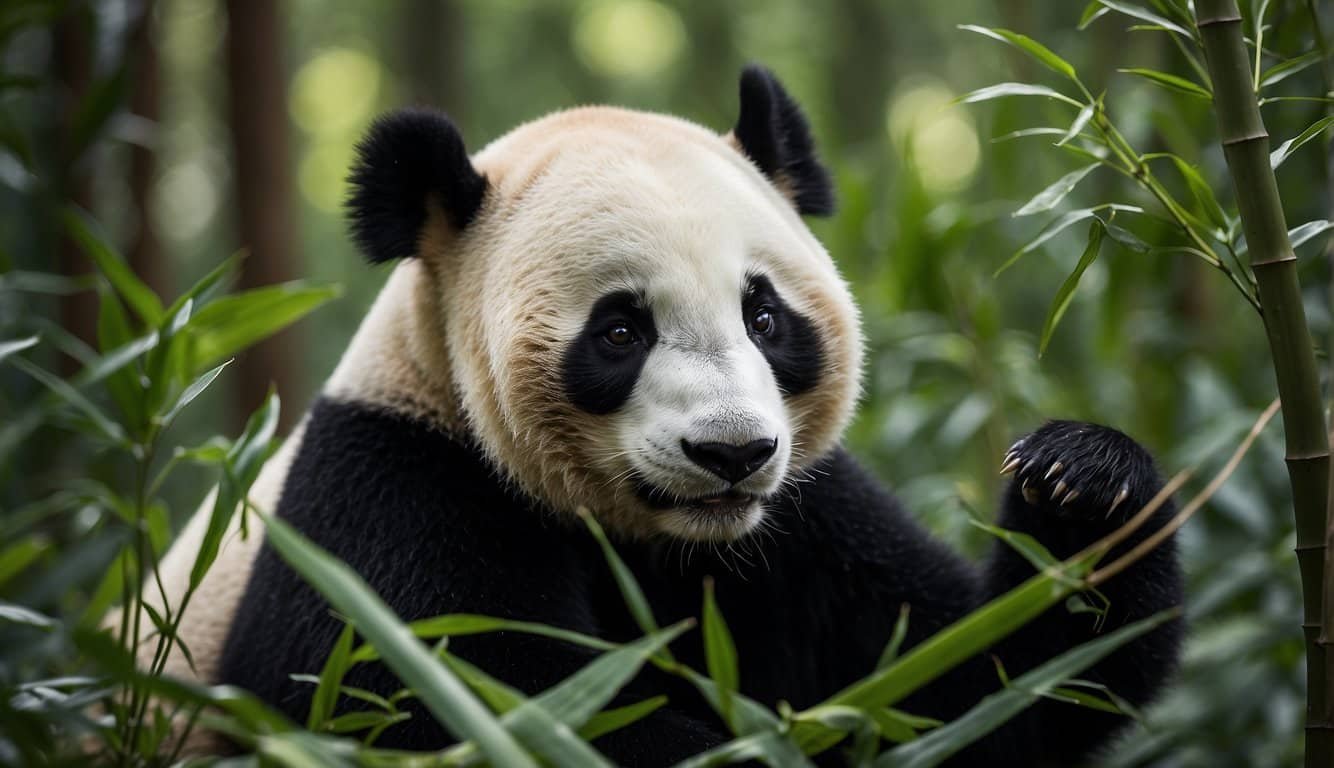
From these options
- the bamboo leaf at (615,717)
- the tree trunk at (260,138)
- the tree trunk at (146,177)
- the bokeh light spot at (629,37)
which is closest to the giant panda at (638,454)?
the bamboo leaf at (615,717)

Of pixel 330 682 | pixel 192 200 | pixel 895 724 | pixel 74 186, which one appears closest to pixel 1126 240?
pixel 895 724

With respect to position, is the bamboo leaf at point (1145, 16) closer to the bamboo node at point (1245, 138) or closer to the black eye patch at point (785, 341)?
the bamboo node at point (1245, 138)

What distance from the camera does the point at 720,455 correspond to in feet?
7.79

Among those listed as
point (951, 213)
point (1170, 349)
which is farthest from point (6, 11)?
point (1170, 349)

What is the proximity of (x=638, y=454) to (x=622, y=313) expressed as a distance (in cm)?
Result: 31

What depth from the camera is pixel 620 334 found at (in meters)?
2.64

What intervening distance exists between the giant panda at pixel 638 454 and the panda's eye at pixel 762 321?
12 millimetres

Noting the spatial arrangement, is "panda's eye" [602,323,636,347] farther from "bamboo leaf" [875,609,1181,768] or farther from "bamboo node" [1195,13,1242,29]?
"bamboo node" [1195,13,1242,29]

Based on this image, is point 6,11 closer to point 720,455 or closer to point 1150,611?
point 720,455

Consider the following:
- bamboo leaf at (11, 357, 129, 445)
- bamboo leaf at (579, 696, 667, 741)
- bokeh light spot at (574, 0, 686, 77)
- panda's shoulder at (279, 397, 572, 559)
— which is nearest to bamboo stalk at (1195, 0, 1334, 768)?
bamboo leaf at (579, 696, 667, 741)

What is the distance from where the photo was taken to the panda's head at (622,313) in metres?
2.52

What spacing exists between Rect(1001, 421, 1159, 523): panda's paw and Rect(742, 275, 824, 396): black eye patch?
0.51 metres

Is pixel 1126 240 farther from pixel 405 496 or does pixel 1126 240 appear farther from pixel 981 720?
pixel 405 496

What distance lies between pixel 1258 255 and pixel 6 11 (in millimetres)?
2550
